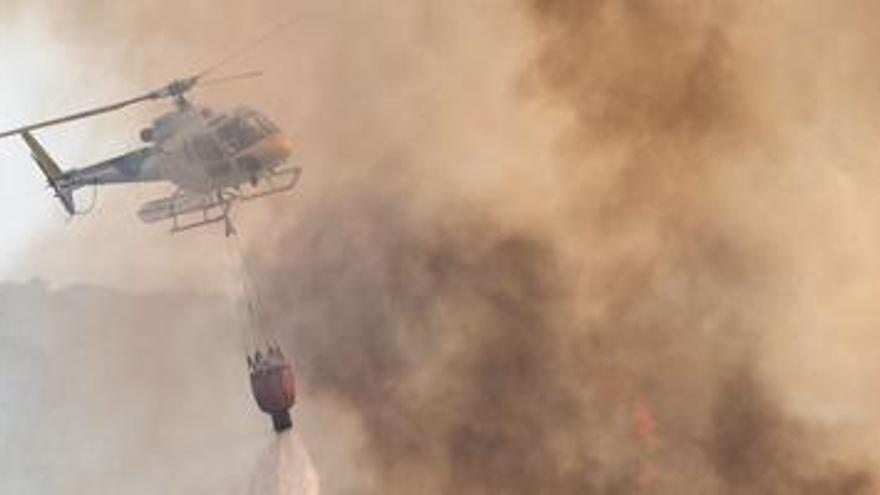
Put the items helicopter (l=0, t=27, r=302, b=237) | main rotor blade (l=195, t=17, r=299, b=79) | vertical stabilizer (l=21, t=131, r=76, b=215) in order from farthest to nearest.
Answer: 1. main rotor blade (l=195, t=17, r=299, b=79)
2. vertical stabilizer (l=21, t=131, r=76, b=215)
3. helicopter (l=0, t=27, r=302, b=237)

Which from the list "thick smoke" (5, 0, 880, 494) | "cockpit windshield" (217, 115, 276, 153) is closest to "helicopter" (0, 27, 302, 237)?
"cockpit windshield" (217, 115, 276, 153)

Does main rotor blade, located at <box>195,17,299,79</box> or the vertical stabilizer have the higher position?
main rotor blade, located at <box>195,17,299,79</box>

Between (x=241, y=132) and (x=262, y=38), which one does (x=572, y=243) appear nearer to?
(x=262, y=38)

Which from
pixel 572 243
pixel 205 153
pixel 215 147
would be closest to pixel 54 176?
pixel 205 153

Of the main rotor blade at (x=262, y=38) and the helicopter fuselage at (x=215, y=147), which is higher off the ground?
the main rotor blade at (x=262, y=38)

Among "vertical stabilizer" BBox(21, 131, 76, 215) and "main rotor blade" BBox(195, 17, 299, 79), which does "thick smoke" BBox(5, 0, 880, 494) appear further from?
"vertical stabilizer" BBox(21, 131, 76, 215)

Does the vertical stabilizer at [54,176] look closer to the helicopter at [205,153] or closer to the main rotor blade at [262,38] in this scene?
the helicopter at [205,153]

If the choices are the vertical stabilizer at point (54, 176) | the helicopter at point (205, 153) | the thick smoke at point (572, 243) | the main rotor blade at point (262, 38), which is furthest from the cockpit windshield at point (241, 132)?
the main rotor blade at point (262, 38)
